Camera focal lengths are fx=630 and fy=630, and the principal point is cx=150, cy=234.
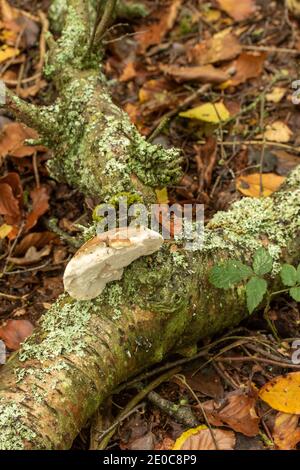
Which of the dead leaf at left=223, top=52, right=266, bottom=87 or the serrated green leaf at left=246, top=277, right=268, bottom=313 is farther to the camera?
the dead leaf at left=223, top=52, right=266, bottom=87

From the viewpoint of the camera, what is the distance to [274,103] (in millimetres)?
3738

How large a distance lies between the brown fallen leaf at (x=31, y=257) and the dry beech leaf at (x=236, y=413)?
1.10 m

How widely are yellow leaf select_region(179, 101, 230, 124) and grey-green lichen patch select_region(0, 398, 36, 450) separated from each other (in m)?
2.05

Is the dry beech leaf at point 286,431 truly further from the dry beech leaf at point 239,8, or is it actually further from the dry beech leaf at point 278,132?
the dry beech leaf at point 239,8

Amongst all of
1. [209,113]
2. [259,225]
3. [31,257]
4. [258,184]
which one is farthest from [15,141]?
[259,225]

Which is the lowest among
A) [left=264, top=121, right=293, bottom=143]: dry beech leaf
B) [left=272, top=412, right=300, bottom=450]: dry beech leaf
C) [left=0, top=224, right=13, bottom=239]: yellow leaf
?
[left=272, top=412, right=300, bottom=450]: dry beech leaf

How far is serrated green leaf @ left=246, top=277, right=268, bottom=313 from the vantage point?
235 centimetres

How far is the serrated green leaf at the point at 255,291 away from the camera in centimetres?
235

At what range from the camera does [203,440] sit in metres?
2.35

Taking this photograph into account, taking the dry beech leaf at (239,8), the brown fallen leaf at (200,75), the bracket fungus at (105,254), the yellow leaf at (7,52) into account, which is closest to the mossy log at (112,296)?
the bracket fungus at (105,254)

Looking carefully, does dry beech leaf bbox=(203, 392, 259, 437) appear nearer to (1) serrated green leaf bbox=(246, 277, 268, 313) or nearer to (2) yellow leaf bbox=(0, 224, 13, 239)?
(1) serrated green leaf bbox=(246, 277, 268, 313)

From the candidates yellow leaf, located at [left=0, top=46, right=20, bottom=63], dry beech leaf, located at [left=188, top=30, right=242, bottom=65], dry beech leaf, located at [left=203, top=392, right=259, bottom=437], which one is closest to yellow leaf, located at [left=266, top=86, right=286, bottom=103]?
dry beech leaf, located at [left=188, top=30, right=242, bottom=65]

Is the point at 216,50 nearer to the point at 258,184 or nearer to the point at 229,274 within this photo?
the point at 258,184

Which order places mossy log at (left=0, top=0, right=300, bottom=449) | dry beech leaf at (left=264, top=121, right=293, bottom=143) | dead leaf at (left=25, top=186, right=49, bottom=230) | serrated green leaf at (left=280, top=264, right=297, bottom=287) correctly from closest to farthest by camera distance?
mossy log at (left=0, top=0, right=300, bottom=449) → serrated green leaf at (left=280, top=264, right=297, bottom=287) → dead leaf at (left=25, top=186, right=49, bottom=230) → dry beech leaf at (left=264, top=121, right=293, bottom=143)
